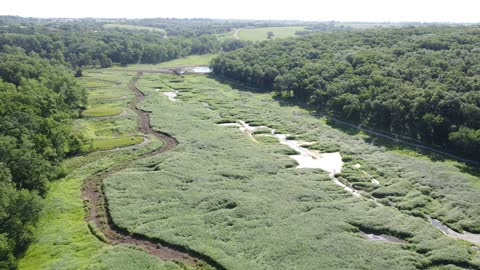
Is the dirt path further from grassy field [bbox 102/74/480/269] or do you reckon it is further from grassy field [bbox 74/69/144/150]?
grassy field [bbox 74/69/144/150]

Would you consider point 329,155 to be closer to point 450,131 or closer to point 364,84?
point 450,131

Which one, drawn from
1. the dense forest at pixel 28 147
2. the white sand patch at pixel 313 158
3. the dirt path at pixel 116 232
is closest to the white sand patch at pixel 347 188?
the white sand patch at pixel 313 158

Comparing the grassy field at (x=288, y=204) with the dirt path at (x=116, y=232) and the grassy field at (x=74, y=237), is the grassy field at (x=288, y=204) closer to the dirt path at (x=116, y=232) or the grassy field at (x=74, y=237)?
the dirt path at (x=116, y=232)

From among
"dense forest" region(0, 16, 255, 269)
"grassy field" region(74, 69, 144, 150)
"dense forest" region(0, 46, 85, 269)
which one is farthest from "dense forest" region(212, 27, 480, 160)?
"dense forest" region(0, 46, 85, 269)

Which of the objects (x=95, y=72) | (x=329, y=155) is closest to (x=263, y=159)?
(x=329, y=155)

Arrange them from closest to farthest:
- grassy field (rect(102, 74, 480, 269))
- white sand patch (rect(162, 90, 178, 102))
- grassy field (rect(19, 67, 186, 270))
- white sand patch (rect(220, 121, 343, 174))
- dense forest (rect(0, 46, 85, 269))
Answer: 1. grassy field (rect(19, 67, 186, 270))
2. grassy field (rect(102, 74, 480, 269))
3. dense forest (rect(0, 46, 85, 269))
4. white sand patch (rect(220, 121, 343, 174))
5. white sand patch (rect(162, 90, 178, 102))

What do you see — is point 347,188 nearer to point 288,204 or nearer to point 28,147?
point 288,204
